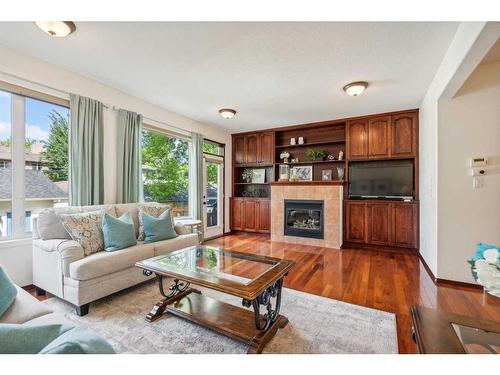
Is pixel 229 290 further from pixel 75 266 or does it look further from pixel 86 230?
pixel 86 230

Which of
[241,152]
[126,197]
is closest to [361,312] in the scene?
[126,197]

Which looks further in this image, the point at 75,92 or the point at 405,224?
the point at 405,224

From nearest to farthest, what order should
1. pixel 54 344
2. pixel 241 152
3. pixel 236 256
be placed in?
pixel 54 344 < pixel 236 256 < pixel 241 152

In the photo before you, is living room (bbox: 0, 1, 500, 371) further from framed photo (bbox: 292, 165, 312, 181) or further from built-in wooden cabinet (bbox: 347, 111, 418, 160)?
framed photo (bbox: 292, 165, 312, 181)

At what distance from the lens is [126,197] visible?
11.1 ft

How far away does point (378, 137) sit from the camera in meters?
4.39

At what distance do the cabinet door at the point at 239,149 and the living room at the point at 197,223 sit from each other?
1717 millimetres

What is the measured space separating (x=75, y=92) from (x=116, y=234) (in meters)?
1.90

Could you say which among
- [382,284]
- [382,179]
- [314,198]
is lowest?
[382,284]

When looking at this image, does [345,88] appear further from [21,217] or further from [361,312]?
[21,217]

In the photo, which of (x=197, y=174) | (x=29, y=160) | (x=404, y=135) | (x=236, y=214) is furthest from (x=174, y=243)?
(x=404, y=135)

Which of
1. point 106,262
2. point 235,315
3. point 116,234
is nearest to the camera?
point 235,315
